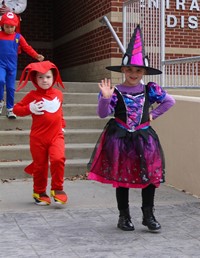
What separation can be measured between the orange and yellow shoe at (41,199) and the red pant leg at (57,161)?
0.59 feet

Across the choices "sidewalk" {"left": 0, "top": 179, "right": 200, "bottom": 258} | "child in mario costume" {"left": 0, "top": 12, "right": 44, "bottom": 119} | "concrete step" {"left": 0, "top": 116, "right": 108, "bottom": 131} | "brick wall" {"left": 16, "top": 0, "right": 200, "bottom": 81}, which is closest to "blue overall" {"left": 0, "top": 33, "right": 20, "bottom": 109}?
"child in mario costume" {"left": 0, "top": 12, "right": 44, "bottom": 119}

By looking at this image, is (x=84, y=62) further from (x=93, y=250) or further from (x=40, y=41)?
(x=93, y=250)

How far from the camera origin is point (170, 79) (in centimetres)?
852

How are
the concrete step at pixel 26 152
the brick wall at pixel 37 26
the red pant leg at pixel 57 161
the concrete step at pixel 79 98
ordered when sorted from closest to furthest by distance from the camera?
the red pant leg at pixel 57 161, the concrete step at pixel 26 152, the concrete step at pixel 79 98, the brick wall at pixel 37 26

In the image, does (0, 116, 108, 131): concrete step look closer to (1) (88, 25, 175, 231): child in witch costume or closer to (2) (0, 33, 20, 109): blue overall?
(2) (0, 33, 20, 109): blue overall

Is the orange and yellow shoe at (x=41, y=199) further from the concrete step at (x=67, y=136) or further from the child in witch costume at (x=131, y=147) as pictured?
the concrete step at (x=67, y=136)

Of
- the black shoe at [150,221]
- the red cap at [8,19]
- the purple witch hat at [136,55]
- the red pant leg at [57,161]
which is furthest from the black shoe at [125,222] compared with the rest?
the red cap at [8,19]

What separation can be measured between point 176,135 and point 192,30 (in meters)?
4.40

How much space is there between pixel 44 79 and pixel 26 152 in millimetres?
2242

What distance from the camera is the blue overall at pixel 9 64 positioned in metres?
8.27

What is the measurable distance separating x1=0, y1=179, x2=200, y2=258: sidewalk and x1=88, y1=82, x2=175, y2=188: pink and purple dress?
19.4 inches

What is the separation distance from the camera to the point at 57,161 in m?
5.61

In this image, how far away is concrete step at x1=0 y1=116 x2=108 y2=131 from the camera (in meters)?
8.23

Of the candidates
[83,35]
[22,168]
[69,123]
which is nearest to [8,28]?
[69,123]
